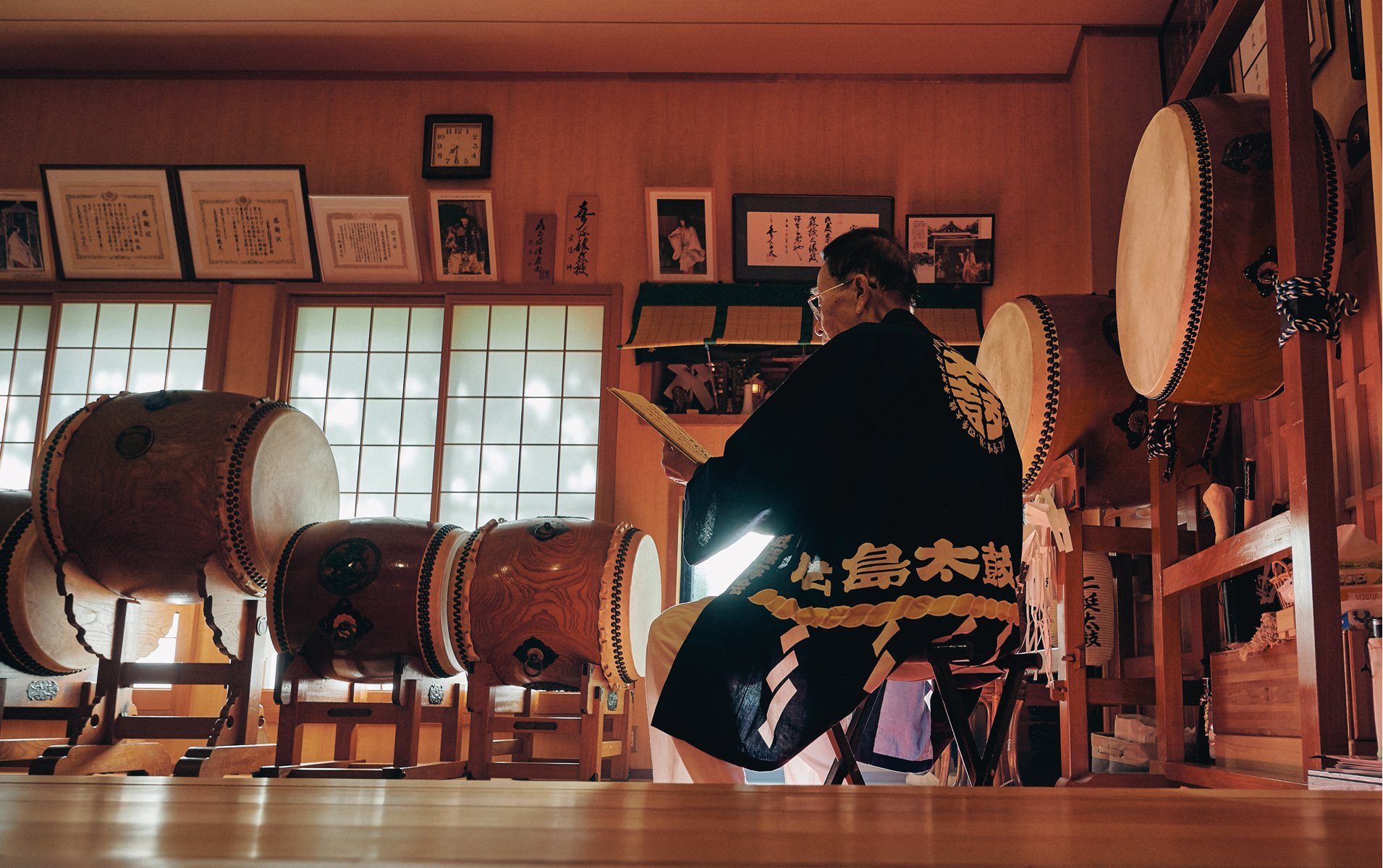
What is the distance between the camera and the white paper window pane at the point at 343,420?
5.64 meters

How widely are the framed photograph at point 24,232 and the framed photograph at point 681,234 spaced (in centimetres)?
311

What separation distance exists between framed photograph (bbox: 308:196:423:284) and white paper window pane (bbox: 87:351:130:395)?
114 centimetres

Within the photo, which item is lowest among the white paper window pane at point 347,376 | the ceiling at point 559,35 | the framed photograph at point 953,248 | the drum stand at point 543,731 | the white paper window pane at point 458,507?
the drum stand at point 543,731

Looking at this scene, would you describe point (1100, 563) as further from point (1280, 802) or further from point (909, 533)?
point (1280, 802)

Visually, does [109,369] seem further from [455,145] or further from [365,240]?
[455,145]

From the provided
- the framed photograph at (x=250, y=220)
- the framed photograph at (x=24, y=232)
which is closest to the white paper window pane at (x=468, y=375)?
the framed photograph at (x=250, y=220)

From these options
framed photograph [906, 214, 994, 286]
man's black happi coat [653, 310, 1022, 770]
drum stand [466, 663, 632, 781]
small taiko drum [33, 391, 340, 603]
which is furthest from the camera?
framed photograph [906, 214, 994, 286]

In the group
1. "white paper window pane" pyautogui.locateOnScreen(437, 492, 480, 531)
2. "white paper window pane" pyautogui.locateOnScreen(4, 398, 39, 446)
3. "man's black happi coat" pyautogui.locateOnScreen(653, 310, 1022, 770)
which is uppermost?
"white paper window pane" pyautogui.locateOnScreen(4, 398, 39, 446)

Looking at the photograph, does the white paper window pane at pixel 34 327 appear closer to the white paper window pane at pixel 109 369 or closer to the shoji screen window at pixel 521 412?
the white paper window pane at pixel 109 369

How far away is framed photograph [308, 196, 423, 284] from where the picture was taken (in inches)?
219

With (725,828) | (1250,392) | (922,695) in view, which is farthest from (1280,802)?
(1250,392)

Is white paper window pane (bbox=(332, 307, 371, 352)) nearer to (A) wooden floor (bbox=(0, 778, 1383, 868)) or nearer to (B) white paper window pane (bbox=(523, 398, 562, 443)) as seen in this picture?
(B) white paper window pane (bbox=(523, 398, 562, 443))

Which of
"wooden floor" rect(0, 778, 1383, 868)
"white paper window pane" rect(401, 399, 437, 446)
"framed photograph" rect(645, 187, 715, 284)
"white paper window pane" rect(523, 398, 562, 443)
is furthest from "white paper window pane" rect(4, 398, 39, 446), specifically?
"wooden floor" rect(0, 778, 1383, 868)

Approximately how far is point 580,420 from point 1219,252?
356cm
